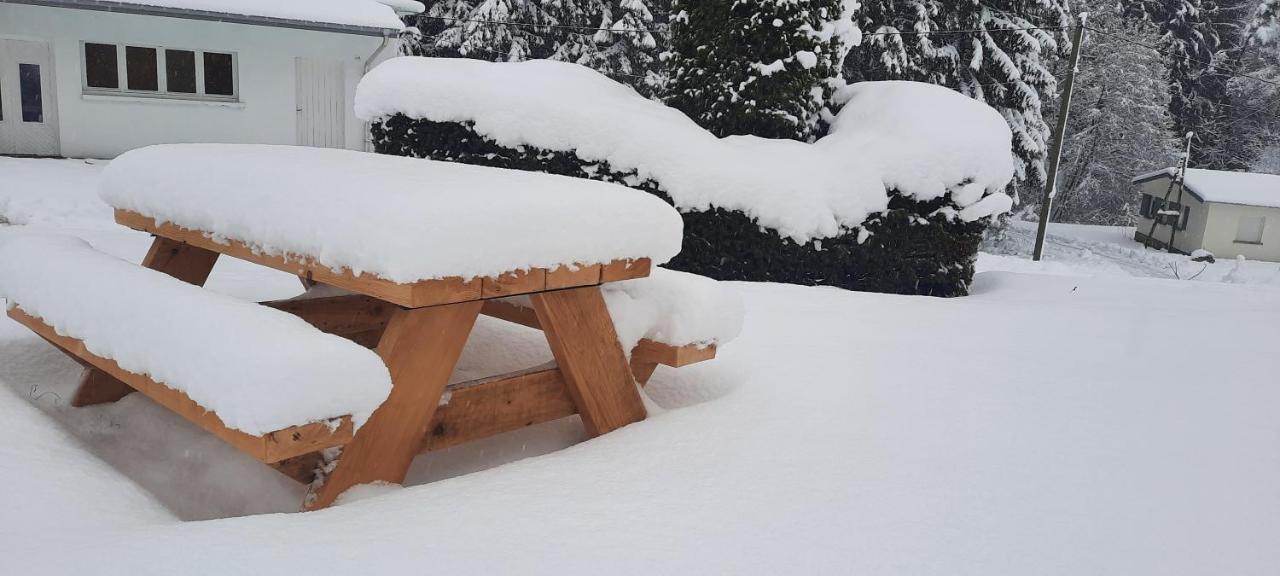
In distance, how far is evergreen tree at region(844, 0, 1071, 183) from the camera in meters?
18.9

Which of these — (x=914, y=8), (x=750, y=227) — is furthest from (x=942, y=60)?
(x=750, y=227)

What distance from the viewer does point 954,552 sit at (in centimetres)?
188

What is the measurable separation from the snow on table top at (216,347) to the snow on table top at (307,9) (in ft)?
36.3

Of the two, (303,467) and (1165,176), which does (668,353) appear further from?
(1165,176)

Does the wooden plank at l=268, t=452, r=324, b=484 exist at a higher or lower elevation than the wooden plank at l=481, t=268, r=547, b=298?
lower

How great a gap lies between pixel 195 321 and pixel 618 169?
4670 mm

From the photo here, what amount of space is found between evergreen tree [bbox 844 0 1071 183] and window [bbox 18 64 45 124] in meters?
15.0

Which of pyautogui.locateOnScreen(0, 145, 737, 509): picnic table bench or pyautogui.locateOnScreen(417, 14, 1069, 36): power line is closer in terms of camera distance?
pyautogui.locateOnScreen(0, 145, 737, 509): picnic table bench

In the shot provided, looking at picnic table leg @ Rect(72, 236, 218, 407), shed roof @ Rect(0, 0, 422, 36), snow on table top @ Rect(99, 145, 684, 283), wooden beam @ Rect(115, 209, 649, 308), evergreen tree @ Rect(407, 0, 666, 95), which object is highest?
evergreen tree @ Rect(407, 0, 666, 95)

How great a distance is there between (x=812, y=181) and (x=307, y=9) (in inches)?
383

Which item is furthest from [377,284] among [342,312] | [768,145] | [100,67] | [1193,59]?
[1193,59]

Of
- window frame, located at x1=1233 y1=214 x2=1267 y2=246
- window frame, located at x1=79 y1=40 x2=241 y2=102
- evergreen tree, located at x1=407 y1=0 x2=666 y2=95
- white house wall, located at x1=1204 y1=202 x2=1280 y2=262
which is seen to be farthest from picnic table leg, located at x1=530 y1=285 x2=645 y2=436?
window frame, located at x1=1233 y1=214 x2=1267 y2=246

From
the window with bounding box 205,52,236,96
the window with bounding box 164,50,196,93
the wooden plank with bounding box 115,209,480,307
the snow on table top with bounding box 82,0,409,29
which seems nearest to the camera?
the wooden plank with bounding box 115,209,480,307

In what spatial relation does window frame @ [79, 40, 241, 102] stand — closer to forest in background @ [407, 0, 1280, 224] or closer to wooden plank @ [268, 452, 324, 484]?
forest in background @ [407, 0, 1280, 224]
